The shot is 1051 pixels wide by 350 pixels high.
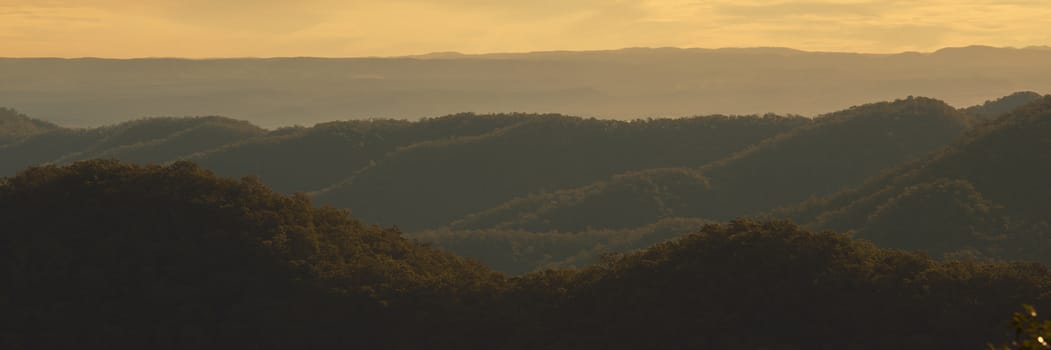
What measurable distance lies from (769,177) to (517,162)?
17.3 meters

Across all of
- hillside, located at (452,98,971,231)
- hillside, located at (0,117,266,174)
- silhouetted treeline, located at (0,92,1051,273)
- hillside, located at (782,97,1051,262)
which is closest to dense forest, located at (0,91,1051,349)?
hillside, located at (782,97,1051,262)

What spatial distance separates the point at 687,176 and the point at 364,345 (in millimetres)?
45912

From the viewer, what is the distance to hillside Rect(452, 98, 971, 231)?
234 feet

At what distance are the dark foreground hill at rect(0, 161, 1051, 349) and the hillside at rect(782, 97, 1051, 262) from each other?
19.3 meters

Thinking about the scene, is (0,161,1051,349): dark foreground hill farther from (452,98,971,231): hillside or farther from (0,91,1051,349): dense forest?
(452,98,971,231): hillside

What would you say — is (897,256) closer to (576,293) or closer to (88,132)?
(576,293)

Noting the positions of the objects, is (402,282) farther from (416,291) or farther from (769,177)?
(769,177)

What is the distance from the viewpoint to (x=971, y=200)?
172 ft

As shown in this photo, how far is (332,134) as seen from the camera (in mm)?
99938

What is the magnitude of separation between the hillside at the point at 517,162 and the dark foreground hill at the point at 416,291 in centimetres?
4854

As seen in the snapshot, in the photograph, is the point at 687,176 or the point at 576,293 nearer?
the point at 576,293

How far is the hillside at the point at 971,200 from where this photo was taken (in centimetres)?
5047

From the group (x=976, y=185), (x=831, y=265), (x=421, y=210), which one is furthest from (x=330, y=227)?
(x=421, y=210)

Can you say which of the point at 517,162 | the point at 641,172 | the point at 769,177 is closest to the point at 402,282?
the point at 769,177
